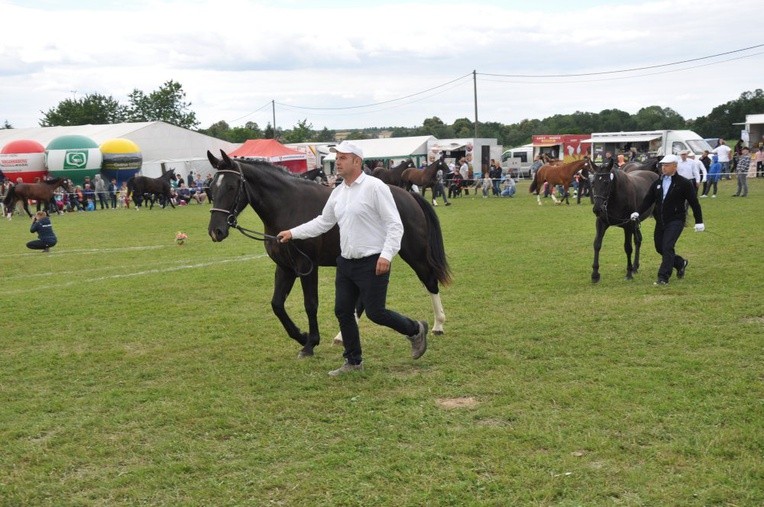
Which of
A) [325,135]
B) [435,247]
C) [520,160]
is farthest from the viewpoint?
[325,135]

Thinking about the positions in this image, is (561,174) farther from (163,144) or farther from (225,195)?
(163,144)

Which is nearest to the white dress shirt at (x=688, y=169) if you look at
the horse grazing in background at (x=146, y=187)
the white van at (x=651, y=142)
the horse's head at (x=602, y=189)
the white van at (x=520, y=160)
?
the horse's head at (x=602, y=189)

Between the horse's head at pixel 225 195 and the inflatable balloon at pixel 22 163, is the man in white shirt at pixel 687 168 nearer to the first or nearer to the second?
the horse's head at pixel 225 195

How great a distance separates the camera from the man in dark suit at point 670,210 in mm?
10859

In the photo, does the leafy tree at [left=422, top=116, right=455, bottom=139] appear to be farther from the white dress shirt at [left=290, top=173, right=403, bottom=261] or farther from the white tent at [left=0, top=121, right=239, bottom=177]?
the white dress shirt at [left=290, top=173, right=403, bottom=261]

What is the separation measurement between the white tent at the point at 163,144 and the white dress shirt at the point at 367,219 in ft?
140

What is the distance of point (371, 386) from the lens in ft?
21.9

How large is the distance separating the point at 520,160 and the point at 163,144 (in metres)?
25.0

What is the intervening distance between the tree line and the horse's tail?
65765 mm

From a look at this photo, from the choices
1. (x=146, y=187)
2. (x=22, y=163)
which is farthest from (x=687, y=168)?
(x=22, y=163)

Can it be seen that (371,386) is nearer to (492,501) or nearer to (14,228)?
(492,501)

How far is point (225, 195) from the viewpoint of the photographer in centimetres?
754

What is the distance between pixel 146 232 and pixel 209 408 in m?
18.1

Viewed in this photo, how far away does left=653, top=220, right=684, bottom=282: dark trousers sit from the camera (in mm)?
10906
